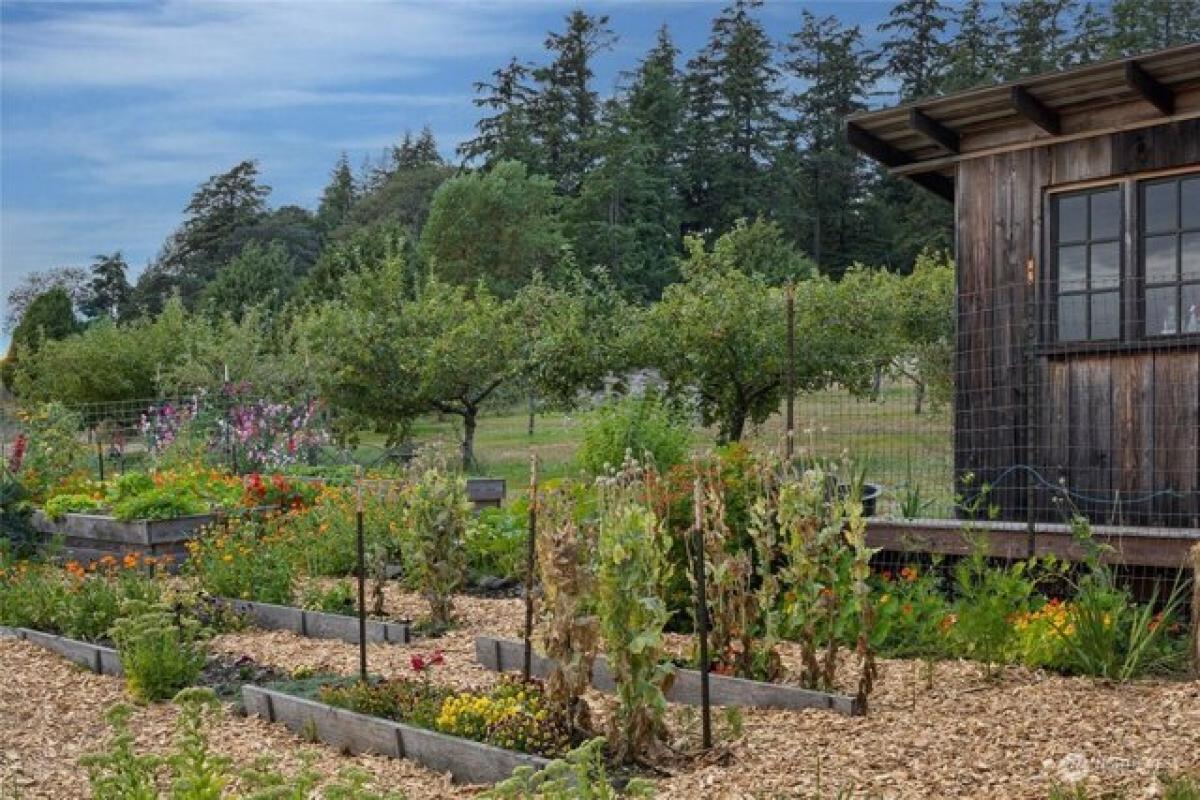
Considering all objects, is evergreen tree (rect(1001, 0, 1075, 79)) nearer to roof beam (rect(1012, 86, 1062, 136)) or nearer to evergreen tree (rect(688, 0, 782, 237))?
evergreen tree (rect(688, 0, 782, 237))

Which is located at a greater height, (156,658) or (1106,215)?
(1106,215)

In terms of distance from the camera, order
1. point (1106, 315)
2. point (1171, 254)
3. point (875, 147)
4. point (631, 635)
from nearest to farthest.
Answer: point (631, 635) < point (1171, 254) < point (1106, 315) < point (875, 147)

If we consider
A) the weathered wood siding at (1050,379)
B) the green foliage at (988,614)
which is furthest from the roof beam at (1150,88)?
the green foliage at (988,614)

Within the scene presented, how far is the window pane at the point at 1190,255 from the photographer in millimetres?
8469

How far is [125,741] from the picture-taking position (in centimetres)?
404

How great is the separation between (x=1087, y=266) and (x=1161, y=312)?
1.94 ft

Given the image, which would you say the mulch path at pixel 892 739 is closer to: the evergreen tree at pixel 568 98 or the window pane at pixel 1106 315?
the window pane at pixel 1106 315

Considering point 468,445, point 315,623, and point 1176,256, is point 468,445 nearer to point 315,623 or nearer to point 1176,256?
point 315,623

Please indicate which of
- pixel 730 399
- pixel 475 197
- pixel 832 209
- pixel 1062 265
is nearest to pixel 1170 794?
pixel 1062 265

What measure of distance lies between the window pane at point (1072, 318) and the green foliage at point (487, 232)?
30.6 metres

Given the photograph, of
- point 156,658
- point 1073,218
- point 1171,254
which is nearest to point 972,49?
point 1073,218

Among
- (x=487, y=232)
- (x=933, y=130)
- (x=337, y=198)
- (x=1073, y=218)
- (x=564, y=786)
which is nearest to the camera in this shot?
(x=564, y=786)

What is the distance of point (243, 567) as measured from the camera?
9.15m

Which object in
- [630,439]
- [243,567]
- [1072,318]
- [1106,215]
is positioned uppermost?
[1106,215]
